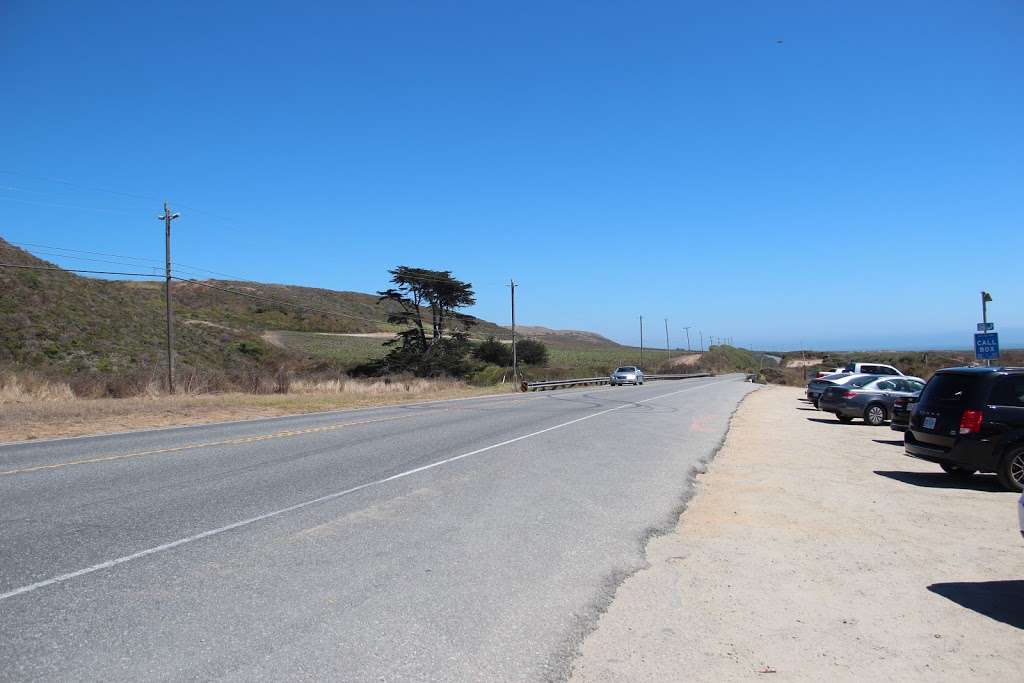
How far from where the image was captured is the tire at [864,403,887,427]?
22.2m

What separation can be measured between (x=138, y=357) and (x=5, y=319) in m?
6.35

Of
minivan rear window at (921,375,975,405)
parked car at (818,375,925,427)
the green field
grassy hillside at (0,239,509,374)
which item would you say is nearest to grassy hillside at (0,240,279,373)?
grassy hillside at (0,239,509,374)

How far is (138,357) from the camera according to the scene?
40.4 meters

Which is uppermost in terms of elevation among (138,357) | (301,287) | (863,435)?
(301,287)

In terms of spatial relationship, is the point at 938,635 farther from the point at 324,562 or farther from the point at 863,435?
the point at 863,435

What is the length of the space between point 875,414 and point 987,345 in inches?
150

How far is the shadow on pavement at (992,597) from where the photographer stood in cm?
550

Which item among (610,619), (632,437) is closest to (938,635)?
(610,619)

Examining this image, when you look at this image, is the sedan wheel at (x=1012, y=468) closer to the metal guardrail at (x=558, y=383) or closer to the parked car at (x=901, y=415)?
the parked car at (x=901, y=415)

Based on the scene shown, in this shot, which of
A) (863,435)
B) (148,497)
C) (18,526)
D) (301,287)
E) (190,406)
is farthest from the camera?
(301,287)

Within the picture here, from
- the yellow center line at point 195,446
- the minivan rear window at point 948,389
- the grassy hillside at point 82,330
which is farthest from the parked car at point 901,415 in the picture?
the grassy hillside at point 82,330

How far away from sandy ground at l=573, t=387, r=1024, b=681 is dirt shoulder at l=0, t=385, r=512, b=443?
48.6 ft

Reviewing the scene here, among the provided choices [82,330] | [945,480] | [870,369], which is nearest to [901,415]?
[945,480]

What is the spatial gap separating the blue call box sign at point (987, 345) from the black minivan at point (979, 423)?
484 inches
